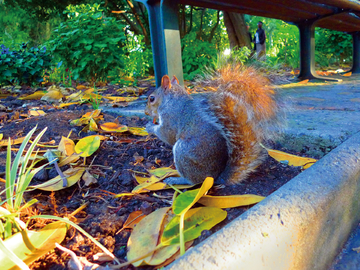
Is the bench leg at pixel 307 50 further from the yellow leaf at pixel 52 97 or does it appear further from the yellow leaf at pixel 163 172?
the yellow leaf at pixel 163 172

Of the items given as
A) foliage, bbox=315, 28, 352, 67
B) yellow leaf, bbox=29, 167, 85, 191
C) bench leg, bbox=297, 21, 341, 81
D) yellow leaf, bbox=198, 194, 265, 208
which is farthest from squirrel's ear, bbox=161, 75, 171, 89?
foliage, bbox=315, 28, 352, 67

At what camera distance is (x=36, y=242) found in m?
0.62

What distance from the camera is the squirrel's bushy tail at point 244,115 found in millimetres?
962

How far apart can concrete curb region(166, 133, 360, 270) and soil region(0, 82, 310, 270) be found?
166 millimetres

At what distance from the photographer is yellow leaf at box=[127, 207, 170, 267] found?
63 cm

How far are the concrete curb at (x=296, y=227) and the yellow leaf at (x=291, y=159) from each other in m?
0.24

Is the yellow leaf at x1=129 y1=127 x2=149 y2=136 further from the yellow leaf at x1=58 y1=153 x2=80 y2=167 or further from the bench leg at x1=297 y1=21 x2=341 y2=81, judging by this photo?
the bench leg at x1=297 y1=21 x2=341 y2=81

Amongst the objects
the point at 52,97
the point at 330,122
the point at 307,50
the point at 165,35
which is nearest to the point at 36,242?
the point at 330,122

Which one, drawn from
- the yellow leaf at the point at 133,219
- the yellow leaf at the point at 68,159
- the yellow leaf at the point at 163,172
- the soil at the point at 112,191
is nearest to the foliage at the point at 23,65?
the soil at the point at 112,191

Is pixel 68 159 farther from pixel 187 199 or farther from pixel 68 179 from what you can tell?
pixel 187 199

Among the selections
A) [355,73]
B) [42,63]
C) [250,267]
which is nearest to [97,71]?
[42,63]

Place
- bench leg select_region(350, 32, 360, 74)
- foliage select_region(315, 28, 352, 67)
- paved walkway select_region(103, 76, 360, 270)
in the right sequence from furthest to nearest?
foliage select_region(315, 28, 352, 67) < bench leg select_region(350, 32, 360, 74) < paved walkway select_region(103, 76, 360, 270)

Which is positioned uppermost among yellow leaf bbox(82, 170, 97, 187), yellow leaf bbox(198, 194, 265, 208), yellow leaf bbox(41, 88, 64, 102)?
yellow leaf bbox(41, 88, 64, 102)

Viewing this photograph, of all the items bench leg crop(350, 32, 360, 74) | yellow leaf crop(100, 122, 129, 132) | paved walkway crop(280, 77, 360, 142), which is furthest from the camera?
bench leg crop(350, 32, 360, 74)
